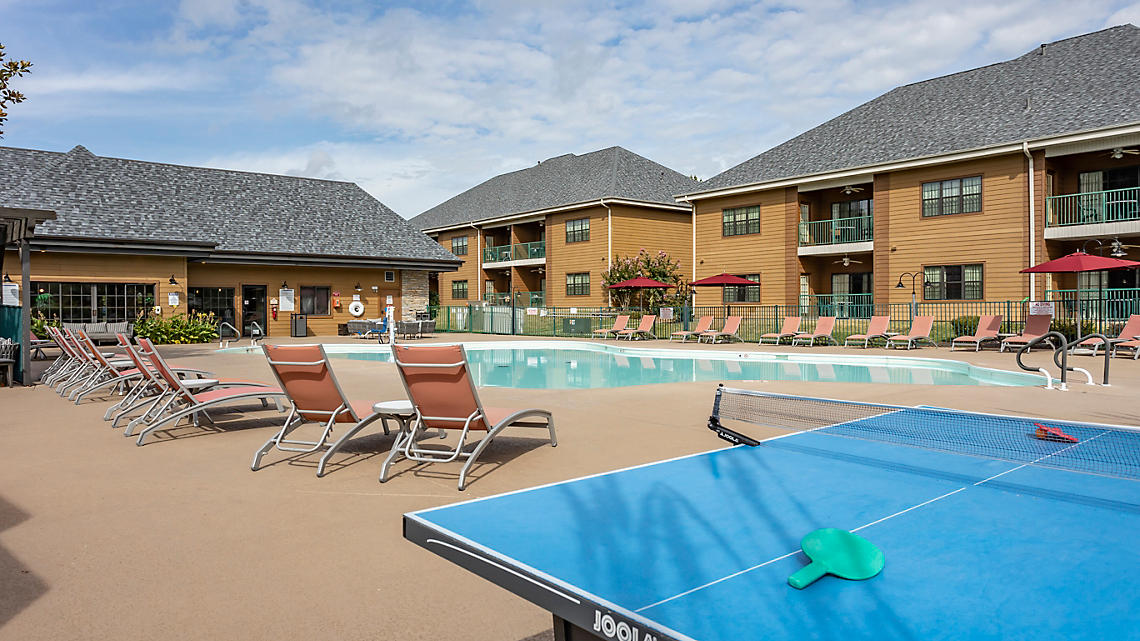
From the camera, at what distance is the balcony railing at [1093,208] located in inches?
897

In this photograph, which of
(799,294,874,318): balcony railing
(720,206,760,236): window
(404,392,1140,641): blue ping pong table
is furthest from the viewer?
(720,206,760,236): window

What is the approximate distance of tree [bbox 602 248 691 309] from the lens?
111ft

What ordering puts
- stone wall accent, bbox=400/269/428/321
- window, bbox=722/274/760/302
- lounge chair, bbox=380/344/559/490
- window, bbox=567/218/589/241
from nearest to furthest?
1. lounge chair, bbox=380/344/559/490
2. window, bbox=722/274/760/302
3. stone wall accent, bbox=400/269/428/321
4. window, bbox=567/218/589/241

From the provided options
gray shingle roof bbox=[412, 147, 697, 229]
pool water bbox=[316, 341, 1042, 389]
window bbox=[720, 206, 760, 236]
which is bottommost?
pool water bbox=[316, 341, 1042, 389]

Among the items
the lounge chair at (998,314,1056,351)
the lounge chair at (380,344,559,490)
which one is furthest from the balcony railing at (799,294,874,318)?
the lounge chair at (380,344,559,490)

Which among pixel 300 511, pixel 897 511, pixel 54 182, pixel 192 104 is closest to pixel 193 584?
pixel 300 511

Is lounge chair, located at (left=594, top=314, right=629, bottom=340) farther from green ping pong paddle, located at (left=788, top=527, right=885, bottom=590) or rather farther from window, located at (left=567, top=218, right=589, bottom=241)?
green ping pong paddle, located at (left=788, top=527, right=885, bottom=590)

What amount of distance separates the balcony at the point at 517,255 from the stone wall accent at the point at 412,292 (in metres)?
7.16

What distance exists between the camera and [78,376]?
12.3 m

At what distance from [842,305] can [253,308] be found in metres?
23.3

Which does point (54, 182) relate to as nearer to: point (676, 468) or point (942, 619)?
point (676, 468)

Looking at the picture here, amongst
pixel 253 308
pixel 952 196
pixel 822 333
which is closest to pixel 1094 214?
pixel 952 196

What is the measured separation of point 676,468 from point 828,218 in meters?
29.4

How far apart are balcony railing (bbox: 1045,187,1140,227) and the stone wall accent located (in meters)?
24.9
